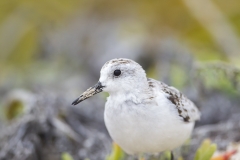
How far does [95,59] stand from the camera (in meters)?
7.45

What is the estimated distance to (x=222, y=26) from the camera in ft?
22.7

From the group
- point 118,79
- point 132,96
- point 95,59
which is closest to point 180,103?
point 132,96

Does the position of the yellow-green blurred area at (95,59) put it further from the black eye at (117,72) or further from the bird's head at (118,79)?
the black eye at (117,72)

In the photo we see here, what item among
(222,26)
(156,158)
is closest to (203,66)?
(156,158)

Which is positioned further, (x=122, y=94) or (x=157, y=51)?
(x=157, y=51)

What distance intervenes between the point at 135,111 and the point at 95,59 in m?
4.34

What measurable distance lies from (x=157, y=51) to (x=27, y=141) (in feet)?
11.6

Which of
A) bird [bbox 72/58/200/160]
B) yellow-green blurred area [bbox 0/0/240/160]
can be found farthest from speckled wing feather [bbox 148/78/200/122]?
yellow-green blurred area [bbox 0/0/240/160]

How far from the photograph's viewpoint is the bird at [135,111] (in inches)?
124

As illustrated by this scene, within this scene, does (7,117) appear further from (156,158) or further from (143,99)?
(143,99)

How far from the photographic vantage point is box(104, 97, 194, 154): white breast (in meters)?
3.14

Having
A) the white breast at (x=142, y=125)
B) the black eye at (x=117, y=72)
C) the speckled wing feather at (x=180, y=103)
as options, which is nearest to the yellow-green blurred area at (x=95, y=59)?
the speckled wing feather at (x=180, y=103)

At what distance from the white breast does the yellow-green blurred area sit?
752mm

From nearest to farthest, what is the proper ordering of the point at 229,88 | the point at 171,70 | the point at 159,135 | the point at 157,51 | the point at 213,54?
the point at 159,135, the point at 229,88, the point at 171,70, the point at 213,54, the point at 157,51
